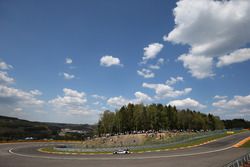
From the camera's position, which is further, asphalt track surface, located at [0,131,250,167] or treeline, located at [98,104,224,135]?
treeline, located at [98,104,224,135]

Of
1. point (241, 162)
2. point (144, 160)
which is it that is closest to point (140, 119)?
point (144, 160)

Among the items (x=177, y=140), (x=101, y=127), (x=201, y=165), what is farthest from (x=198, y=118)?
(x=201, y=165)

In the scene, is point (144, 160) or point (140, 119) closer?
point (144, 160)

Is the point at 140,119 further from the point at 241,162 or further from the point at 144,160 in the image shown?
the point at 241,162

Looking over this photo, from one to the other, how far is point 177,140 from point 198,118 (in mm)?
90592

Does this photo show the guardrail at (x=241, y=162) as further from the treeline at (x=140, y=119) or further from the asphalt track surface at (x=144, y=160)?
the treeline at (x=140, y=119)

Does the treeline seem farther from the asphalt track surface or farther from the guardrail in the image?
the guardrail

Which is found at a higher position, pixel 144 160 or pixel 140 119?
pixel 140 119

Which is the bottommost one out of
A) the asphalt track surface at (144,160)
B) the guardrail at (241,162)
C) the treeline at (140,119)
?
the asphalt track surface at (144,160)

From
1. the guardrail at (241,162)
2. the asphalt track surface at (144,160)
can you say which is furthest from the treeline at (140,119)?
the guardrail at (241,162)

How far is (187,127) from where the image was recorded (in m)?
135

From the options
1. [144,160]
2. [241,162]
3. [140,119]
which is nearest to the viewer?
[241,162]

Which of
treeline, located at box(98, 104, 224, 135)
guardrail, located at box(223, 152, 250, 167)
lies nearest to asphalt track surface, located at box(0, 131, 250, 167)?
guardrail, located at box(223, 152, 250, 167)

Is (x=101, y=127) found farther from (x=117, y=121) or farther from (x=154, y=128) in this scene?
(x=154, y=128)
